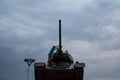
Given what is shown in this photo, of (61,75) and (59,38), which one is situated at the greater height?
→ (59,38)

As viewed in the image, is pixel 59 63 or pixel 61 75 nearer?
pixel 61 75

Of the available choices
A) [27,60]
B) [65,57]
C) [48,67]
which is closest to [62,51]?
[65,57]

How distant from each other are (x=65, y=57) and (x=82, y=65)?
314 cm

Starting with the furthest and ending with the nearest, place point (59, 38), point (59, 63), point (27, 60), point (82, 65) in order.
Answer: point (27, 60) → point (59, 38) → point (59, 63) → point (82, 65)

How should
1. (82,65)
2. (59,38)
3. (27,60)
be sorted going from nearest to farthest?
1. (82,65)
2. (59,38)
3. (27,60)

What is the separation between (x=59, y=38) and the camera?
32.1 metres

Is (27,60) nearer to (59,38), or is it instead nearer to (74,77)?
(59,38)

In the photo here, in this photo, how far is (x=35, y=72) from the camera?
28.1 meters

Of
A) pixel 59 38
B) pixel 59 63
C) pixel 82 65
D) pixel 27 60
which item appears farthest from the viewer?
pixel 27 60

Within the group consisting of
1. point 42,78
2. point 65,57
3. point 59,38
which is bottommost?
point 42,78

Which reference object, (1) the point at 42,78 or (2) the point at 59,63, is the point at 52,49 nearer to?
(2) the point at 59,63

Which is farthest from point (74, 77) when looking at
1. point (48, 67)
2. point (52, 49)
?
point (52, 49)

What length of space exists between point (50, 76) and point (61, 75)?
3.29 feet

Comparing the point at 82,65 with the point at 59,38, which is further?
the point at 59,38
